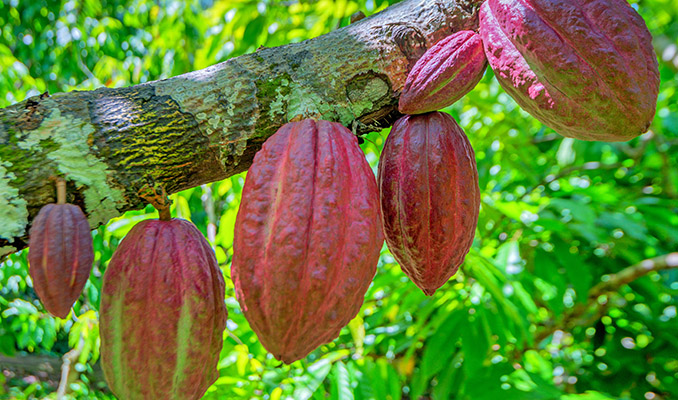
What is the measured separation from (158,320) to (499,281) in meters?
1.23

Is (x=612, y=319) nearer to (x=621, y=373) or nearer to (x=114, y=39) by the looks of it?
(x=621, y=373)

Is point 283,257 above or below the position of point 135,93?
below

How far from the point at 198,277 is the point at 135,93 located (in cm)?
40

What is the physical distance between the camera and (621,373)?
2.23 m

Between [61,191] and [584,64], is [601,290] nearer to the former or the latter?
[584,64]

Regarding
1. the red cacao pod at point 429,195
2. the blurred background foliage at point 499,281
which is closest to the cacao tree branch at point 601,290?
the blurred background foliage at point 499,281

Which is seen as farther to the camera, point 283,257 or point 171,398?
point 171,398

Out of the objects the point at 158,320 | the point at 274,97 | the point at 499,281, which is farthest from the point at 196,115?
the point at 499,281

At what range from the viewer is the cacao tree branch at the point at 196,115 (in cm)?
89

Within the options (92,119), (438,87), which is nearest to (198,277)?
(92,119)

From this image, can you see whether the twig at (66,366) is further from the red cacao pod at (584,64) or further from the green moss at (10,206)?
the red cacao pod at (584,64)

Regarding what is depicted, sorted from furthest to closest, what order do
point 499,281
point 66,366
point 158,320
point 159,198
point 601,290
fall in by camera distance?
point 66,366 → point 601,290 → point 499,281 → point 159,198 → point 158,320

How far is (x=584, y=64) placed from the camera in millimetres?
713

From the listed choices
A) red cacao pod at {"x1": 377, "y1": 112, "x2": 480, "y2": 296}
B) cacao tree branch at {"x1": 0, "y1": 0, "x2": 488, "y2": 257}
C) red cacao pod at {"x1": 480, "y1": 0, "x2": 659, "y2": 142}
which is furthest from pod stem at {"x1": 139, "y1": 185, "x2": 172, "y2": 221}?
red cacao pod at {"x1": 480, "y1": 0, "x2": 659, "y2": 142}
